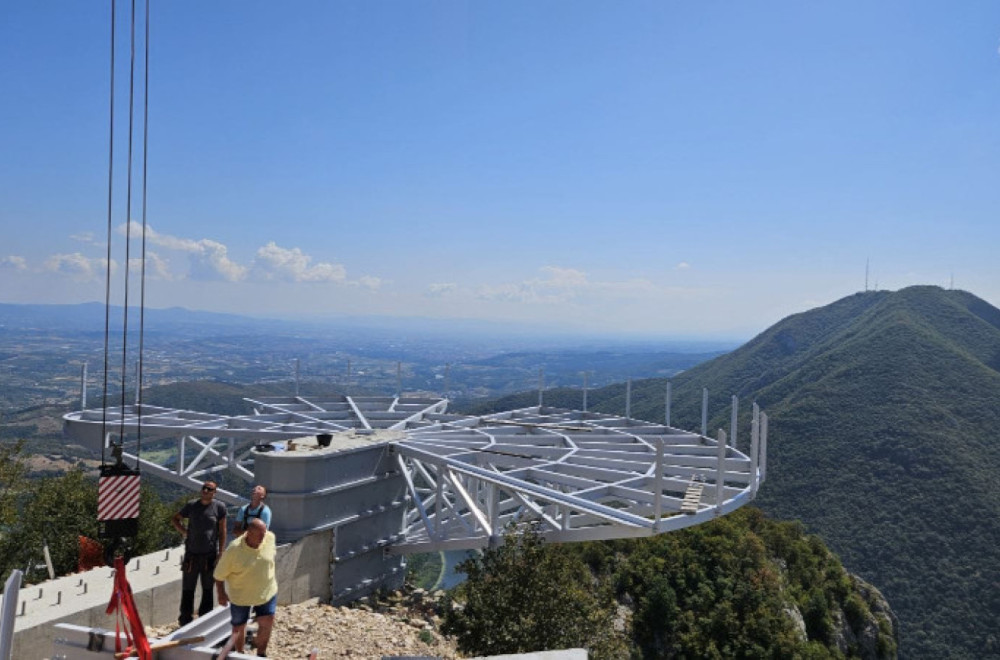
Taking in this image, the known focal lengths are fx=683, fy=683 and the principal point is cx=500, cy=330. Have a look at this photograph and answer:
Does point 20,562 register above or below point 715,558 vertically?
above

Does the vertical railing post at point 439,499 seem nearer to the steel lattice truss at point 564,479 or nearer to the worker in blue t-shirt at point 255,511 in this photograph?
the steel lattice truss at point 564,479

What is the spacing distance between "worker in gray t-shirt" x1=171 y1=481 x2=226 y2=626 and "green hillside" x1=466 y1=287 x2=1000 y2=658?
69351 millimetres

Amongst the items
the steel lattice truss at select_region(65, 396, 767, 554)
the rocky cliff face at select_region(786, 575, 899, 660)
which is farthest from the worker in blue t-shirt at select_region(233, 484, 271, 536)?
the rocky cliff face at select_region(786, 575, 899, 660)

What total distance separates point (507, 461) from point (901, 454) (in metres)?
81.8

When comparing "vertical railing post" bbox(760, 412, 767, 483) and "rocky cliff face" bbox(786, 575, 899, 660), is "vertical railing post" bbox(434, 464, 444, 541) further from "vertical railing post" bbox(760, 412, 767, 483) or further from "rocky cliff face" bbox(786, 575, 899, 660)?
"rocky cliff face" bbox(786, 575, 899, 660)

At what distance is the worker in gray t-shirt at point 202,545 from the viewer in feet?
34.7

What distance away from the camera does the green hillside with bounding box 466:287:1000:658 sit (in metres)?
66.7

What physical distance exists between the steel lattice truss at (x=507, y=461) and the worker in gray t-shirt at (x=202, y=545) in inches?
182

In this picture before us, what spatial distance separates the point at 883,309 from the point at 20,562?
522ft

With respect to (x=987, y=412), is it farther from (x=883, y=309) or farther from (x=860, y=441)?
(x=883, y=309)

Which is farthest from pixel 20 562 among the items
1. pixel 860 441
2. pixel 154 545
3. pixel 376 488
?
pixel 860 441

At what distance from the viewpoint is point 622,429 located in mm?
30359

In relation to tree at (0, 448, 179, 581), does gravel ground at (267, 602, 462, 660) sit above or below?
above

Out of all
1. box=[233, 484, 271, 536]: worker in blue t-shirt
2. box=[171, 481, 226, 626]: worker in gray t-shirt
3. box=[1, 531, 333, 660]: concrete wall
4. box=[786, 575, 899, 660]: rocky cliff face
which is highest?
box=[233, 484, 271, 536]: worker in blue t-shirt
